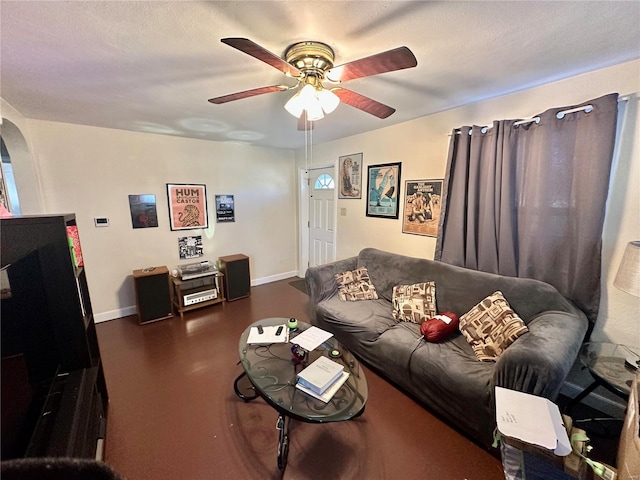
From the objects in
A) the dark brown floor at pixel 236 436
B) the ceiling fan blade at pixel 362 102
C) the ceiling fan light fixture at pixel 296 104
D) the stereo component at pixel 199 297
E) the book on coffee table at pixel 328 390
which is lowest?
the dark brown floor at pixel 236 436

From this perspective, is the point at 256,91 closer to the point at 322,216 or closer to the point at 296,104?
the point at 296,104

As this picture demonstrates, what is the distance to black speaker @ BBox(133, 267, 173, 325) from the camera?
3.04 metres

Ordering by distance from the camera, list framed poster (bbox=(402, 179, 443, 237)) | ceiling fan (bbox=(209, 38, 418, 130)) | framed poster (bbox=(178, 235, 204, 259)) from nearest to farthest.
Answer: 1. ceiling fan (bbox=(209, 38, 418, 130))
2. framed poster (bbox=(402, 179, 443, 237))
3. framed poster (bbox=(178, 235, 204, 259))

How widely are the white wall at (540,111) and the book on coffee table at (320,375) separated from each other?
1737 mm

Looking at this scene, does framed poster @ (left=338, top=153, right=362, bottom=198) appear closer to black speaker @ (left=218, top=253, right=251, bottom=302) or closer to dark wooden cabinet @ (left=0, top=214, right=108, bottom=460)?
black speaker @ (left=218, top=253, right=251, bottom=302)

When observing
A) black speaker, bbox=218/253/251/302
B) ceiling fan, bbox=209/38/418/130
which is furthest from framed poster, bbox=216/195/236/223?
ceiling fan, bbox=209/38/418/130

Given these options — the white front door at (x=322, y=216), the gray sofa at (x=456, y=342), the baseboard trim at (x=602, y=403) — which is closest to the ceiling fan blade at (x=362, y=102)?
the gray sofa at (x=456, y=342)

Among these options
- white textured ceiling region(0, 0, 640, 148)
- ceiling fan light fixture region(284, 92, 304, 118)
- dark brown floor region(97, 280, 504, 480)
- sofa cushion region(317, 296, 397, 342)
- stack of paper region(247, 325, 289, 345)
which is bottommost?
dark brown floor region(97, 280, 504, 480)

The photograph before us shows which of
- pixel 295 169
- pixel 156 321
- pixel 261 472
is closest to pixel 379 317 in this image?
pixel 261 472

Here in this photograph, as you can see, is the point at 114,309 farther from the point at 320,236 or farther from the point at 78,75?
the point at 320,236

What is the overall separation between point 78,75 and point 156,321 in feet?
8.51

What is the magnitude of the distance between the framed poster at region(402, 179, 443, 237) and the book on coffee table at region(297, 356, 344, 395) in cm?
177

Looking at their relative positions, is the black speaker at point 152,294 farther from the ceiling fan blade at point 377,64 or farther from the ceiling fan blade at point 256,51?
the ceiling fan blade at point 377,64

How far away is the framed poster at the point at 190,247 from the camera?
11.8 ft
